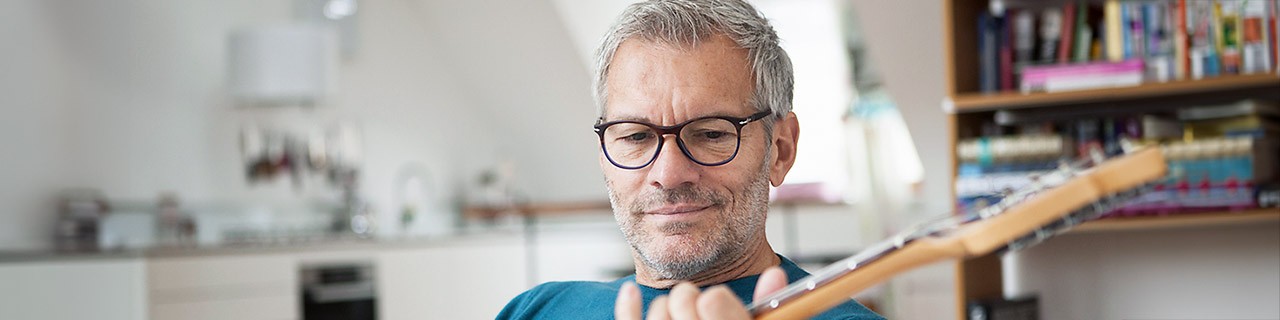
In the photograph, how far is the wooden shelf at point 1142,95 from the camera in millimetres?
3066

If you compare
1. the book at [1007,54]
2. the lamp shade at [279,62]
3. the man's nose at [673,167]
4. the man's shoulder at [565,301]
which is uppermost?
the lamp shade at [279,62]

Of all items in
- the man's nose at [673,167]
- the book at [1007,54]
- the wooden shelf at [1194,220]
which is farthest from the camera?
the book at [1007,54]

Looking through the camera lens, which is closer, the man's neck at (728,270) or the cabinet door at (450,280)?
the man's neck at (728,270)

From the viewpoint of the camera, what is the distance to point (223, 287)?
444 cm

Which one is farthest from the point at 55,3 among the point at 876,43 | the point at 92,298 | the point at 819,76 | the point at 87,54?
the point at 819,76

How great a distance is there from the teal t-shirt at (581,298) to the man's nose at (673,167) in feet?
0.44

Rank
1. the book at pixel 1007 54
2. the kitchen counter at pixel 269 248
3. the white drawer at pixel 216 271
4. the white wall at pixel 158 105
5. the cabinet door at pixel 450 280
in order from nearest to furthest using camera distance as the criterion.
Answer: the book at pixel 1007 54, the kitchen counter at pixel 269 248, the white drawer at pixel 216 271, the white wall at pixel 158 105, the cabinet door at pixel 450 280

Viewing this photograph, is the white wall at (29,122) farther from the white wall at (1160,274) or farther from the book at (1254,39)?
the book at (1254,39)

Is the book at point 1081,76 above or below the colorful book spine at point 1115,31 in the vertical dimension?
below

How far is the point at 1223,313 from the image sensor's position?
129 inches

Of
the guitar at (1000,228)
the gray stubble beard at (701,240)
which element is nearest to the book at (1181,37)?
the gray stubble beard at (701,240)

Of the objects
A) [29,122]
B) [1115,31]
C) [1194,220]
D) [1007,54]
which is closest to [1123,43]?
[1115,31]

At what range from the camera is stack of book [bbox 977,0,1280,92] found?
10.1 feet

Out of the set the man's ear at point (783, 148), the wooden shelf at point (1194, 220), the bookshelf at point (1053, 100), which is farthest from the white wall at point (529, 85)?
the man's ear at point (783, 148)
